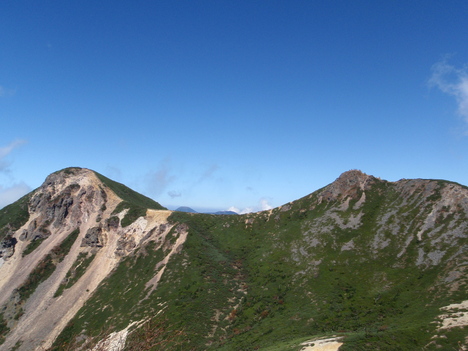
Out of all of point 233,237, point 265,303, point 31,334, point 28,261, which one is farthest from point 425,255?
point 28,261

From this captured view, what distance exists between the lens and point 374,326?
51406 mm

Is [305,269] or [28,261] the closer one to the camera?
[305,269]

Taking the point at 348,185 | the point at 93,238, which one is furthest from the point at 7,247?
the point at 348,185

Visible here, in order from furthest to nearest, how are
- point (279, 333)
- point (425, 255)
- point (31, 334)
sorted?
point (31, 334)
point (425, 255)
point (279, 333)

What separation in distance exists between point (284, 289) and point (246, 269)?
20912mm

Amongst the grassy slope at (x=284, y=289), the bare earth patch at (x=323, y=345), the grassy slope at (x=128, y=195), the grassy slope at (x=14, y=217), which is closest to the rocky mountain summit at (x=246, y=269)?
the grassy slope at (x=284, y=289)

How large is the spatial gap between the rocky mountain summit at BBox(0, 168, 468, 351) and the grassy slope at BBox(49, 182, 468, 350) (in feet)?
1.44

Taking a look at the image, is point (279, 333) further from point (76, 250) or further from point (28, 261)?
point (28, 261)

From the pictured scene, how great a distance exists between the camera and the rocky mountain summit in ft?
185

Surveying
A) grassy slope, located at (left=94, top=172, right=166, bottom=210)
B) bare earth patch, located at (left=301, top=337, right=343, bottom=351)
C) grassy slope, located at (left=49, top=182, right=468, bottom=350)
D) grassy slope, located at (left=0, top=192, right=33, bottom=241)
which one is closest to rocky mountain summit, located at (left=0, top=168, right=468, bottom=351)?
grassy slope, located at (left=49, top=182, right=468, bottom=350)

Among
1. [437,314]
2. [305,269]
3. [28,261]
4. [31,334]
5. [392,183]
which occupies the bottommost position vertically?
[31,334]

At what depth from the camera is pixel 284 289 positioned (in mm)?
78188

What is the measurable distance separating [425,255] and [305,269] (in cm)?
3151

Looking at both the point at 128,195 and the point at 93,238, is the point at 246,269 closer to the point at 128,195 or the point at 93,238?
the point at 93,238
